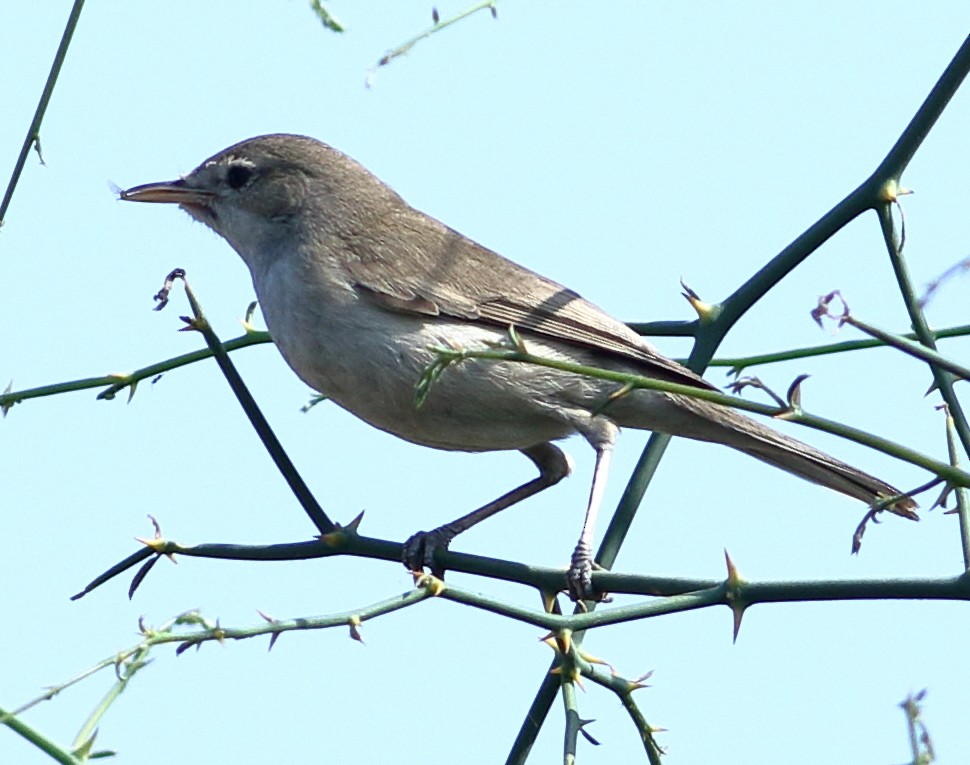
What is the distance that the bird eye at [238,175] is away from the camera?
649 centimetres

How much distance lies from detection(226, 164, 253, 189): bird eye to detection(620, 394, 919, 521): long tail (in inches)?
82.0

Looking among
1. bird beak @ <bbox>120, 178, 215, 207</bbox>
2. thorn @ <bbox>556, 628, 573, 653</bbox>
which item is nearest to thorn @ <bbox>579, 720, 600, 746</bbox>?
thorn @ <bbox>556, 628, 573, 653</bbox>

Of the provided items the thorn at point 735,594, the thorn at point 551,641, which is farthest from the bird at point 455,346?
the thorn at point 735,594

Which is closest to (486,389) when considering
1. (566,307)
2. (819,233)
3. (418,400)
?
(566,307)

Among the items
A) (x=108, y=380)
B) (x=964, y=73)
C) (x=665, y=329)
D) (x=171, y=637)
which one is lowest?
(x=171, y=637)

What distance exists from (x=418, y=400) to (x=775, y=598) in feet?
2.70

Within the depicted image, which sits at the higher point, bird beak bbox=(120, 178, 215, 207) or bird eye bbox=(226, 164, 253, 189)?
bird eye bbox=(226, 164, 253, 189)

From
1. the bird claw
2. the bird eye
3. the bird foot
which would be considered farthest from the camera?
the bird eye

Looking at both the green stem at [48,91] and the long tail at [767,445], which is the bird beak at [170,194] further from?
the green stem at [48,91]

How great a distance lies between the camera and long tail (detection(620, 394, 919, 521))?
17.8 ft

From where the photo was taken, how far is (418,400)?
271 centimetres

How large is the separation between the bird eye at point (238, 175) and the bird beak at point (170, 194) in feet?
0.36

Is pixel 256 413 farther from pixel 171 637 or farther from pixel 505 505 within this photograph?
pixel 505 505

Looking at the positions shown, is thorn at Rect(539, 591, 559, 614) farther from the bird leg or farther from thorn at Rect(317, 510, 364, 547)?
thorn at Rect(317, 510, 364, 547)
